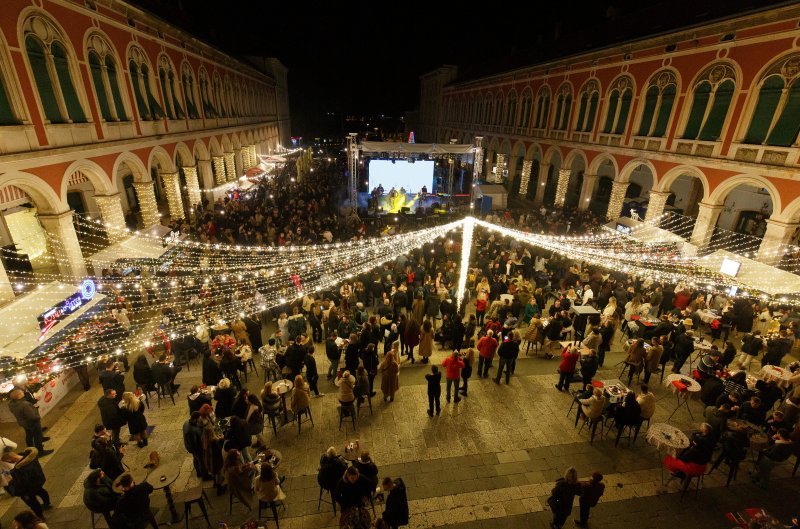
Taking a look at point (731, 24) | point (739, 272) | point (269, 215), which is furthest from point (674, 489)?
point (269, 215)

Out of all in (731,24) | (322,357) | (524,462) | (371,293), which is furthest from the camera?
(731,24)

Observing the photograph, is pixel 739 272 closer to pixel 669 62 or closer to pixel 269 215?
pixel 669 62

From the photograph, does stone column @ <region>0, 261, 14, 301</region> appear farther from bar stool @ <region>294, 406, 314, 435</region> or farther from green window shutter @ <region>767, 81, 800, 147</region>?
green window shutter @ <region>767, 81, 800, 147</region>

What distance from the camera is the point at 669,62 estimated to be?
15.7 meters

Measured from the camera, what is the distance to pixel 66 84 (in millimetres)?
11500

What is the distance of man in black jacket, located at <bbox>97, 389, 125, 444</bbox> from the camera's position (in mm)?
6414

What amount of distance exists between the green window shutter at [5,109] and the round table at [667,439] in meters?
15.6

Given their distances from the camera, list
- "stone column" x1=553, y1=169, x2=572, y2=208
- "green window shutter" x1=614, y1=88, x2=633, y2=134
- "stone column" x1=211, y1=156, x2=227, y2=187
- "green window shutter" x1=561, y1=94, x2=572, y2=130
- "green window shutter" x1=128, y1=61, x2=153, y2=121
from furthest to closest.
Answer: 1. "stone column" x1=211, y1=156, x2=227, y2=187
2. "stone column" x1=553, y1=169, x2=572, y2=208
3. "green window shutter" x1=561, y1=94, x2=572, y2=130
4. "green window shutter" x1=614, y1=88, x2=633, y2=134
5. "green window shutter" x1=128, y1=61, x2=153, y2=121

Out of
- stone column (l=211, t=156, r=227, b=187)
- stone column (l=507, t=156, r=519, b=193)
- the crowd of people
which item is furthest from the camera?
stone column (l=507, t=156, r=519, b=193)

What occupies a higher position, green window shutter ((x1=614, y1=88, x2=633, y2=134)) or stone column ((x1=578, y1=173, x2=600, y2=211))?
green window shutter ((x1=614, y1=88, x2=633, y2=134))

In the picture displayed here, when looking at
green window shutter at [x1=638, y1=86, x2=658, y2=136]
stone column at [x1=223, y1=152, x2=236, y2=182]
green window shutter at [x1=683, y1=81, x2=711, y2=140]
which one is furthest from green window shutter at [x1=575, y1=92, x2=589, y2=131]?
stone column at [x1=223, y1=152, x2=236, y2=182]

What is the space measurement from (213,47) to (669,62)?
2307 centimetres

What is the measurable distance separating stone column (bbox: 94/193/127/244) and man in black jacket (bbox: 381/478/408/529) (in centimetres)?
1321

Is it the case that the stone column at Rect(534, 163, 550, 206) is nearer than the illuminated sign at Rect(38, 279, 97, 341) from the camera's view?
No
